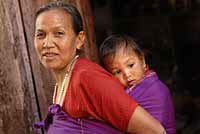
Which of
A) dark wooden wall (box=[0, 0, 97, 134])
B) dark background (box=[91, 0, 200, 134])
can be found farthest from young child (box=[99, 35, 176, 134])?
dark background (box=[91, 0, 200, 134])


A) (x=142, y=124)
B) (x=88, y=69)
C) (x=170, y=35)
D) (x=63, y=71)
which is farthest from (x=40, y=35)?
(x=170, y=35)

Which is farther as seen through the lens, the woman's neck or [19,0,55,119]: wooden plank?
[19,0,55,119]: wooden plank

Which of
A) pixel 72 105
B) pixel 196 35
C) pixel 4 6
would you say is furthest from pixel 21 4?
pixel 196 35

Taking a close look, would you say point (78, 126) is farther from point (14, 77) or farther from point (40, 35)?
point (14, 77)

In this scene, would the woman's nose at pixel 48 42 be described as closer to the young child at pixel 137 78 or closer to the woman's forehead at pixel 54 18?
the woman's forehead at pixel 54 18

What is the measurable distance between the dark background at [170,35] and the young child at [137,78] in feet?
12.8

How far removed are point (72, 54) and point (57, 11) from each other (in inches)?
10.3

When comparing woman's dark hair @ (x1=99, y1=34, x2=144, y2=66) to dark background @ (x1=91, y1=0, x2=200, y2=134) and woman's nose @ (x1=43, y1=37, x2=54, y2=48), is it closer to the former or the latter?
woman's nose @ (x1=43, y1=37, x2=54, y2=48)

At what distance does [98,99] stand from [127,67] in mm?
682

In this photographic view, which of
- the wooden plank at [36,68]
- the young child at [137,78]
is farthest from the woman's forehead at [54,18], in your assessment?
the wooden plank at [36,68]

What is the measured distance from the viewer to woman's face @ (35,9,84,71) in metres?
2.02

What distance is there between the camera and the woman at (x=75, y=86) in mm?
1838

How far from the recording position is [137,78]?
2.44m

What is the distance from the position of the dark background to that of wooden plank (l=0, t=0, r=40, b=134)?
3899mm
